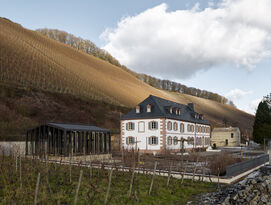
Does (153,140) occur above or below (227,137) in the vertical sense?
above

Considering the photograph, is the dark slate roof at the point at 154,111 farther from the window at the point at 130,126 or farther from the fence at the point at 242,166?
the fence at the point at 242,166

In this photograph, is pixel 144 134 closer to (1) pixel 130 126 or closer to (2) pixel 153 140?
(2) pixel 153 140

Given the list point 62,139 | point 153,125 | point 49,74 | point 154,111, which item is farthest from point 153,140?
point 49,74

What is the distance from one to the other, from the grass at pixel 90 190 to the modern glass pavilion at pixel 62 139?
1017 centimetres

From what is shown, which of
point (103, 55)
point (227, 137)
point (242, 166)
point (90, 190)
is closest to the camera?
point (90, 190)

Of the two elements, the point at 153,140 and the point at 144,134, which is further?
the point at 144,134

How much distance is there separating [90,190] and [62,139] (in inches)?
615

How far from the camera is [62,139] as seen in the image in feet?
88.0

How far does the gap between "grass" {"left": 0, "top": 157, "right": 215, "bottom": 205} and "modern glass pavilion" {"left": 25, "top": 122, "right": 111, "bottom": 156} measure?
10.2 metres

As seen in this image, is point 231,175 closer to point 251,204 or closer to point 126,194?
point 251,204

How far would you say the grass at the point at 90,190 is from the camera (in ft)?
34.4

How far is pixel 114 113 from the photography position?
64.7 metres

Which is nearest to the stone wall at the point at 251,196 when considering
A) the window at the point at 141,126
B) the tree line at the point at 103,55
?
the window at the point at 141,126

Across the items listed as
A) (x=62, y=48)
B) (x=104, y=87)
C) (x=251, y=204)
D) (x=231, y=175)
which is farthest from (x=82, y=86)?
(x=251, y=204)
